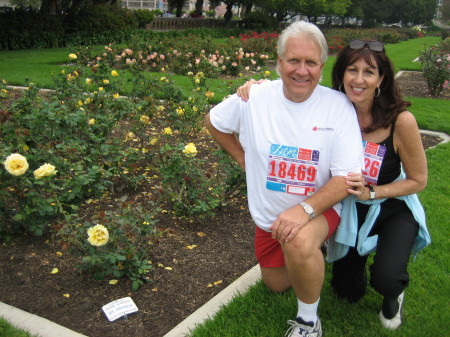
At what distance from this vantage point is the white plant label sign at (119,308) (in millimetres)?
2684

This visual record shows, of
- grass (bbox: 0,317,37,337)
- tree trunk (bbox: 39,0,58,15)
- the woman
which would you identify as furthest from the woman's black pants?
tree trunk (bbox: 39,0,58,15)

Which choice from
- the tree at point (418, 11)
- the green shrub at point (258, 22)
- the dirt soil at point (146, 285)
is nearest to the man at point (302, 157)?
the dirt soil at point (146, 285)

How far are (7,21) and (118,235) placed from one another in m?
19.5

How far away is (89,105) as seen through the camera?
17.0 feet

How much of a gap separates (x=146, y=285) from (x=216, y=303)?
0.50 meters

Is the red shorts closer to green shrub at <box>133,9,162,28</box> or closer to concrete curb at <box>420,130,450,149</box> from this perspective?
concrete curb at <box>420,130,450,149</box>

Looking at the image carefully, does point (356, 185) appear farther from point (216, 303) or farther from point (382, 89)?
point (216, 303)

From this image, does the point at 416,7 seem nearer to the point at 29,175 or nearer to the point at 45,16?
the point at 45,16

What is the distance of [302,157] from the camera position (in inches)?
96.0

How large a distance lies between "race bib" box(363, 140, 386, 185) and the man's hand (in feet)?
1.55

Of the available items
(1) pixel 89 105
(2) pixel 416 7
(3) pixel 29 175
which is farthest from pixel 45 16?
(2) pixel 416 7

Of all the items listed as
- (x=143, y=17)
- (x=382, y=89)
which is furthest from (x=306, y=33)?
(x=143, y=17)

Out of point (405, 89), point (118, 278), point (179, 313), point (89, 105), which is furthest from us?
point (405, 89)

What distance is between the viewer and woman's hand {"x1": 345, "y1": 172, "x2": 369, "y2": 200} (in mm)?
2385
